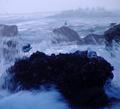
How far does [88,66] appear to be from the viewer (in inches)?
216

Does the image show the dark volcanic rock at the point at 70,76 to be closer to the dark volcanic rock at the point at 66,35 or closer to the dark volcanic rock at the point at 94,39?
the dark volcanic rock at the point at 94,39

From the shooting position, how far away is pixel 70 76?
214 inches

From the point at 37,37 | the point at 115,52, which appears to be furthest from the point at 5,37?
the point at 115,52

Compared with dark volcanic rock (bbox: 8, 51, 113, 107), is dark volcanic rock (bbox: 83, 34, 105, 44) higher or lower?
lower

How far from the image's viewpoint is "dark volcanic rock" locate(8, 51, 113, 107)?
5285mm

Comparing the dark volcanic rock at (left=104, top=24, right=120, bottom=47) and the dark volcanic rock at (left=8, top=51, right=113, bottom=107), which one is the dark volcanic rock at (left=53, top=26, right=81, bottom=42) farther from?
the dark volcanic rock at (left=8, top=51, right=113, bottom=107)

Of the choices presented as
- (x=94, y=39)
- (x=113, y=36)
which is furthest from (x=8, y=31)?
(x=113, y=36)

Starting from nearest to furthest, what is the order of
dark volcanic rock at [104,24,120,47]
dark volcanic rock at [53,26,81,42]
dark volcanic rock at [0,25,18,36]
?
dark volcanic rock at [104,24,120,47] < dark volcanic rock at [53,26,81,42] < dark volcanic rock at [0,25,18,36]

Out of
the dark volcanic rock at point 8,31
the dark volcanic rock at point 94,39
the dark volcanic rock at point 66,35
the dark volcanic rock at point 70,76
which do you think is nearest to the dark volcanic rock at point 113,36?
the dark volcanic rock at point 70,76

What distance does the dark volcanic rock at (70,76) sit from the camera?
5.29 m

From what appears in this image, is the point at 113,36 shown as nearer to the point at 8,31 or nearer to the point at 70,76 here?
the point at 70,76

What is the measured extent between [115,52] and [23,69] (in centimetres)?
284

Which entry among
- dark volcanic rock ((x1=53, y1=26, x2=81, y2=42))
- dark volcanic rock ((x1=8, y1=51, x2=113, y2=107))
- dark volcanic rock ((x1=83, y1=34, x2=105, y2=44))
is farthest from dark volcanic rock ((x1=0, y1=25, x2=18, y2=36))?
dark volcanic rock ((x1=8, y1=51, x2=113, y2=107))

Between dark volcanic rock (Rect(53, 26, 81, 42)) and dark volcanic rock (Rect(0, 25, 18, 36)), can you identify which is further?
dark volcanic rock (Rect(0, 25, 18, 36))
